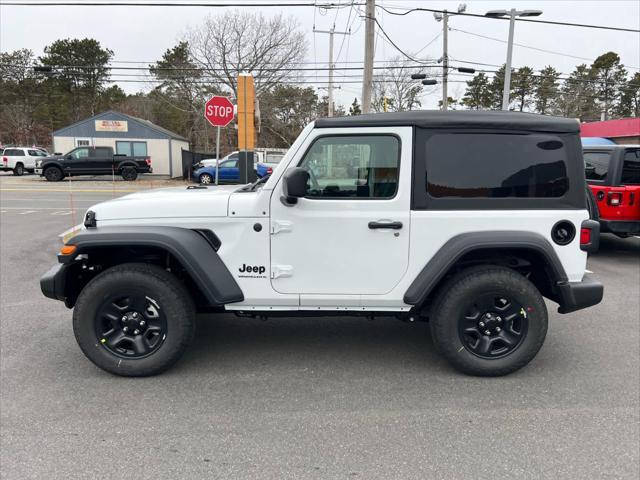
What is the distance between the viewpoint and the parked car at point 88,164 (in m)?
26.9

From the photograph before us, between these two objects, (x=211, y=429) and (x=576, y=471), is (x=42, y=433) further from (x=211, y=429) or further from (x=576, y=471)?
(x=576, y=471)

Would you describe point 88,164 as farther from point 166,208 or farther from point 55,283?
point 166,208

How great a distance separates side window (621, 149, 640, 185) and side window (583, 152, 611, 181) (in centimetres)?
30

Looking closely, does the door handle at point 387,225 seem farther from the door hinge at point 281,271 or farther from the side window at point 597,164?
the side window at point 597,164

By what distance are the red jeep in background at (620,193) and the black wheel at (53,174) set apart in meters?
27.6

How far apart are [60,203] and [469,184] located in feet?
52.6

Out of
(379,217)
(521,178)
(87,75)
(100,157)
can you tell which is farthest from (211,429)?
(87,75)

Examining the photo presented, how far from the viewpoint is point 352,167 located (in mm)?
3393

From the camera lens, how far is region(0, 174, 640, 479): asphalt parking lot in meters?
2.52

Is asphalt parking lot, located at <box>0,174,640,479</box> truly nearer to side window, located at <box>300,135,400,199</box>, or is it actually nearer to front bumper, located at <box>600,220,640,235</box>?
side window, located at <box>300,135,400,199</box>

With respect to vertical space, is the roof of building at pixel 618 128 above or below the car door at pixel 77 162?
above

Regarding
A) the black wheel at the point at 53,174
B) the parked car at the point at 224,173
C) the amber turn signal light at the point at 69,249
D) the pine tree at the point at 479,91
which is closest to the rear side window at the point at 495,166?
the amber turn signal light at the point at 69,249

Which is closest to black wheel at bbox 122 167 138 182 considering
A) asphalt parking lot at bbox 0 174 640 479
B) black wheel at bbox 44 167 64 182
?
black wheel at bbox 44 167 64 182

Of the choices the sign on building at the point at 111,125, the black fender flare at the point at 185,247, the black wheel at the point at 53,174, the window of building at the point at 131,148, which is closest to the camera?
the black fender flare at the point at 185,247
